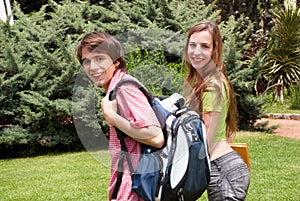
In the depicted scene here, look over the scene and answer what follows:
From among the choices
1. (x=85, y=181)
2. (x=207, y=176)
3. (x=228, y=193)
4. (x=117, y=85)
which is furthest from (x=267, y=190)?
(x=117, y=85)

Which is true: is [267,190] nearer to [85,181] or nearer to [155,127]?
[85,181]

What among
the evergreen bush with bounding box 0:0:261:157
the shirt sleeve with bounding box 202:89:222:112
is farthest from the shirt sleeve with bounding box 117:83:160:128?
the evergreen bush with bounding box 0:0:261:157

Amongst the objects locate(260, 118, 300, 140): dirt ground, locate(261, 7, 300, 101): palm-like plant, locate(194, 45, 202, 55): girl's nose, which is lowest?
locate(260, 118, 300, 140): dirt ground

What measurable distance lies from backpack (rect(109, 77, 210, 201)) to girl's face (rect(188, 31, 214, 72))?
0.56 m

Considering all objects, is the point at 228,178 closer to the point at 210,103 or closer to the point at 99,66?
the point at 210,103

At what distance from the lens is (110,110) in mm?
2078

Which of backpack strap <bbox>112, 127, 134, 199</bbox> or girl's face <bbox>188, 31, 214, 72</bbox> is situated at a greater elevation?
girl's face <bbox>188, 31, 214, 72</bbox>

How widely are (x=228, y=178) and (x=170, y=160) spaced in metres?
0.69

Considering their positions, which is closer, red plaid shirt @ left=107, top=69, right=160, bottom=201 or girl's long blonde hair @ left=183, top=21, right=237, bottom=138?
red plaid shirt @ left=107, top=69, right=160, bottom=201

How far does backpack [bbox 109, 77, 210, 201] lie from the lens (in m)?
2.06

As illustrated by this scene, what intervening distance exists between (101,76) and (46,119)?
667 centimetres

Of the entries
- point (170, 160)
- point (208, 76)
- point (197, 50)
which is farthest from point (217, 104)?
point (170, 160)

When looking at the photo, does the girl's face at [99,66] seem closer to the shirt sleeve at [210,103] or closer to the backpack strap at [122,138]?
the backpack strap at [122,138]

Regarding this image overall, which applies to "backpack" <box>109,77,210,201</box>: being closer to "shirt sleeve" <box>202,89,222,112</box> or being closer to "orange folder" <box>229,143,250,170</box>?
"shirt sleeve" <box>202,89,222,112</box>
